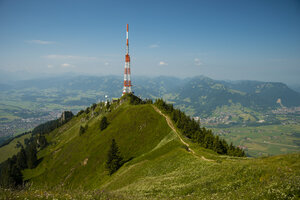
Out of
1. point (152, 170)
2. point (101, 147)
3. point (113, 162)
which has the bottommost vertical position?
point (101, 147)

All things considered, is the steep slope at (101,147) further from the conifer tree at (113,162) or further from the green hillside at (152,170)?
the conifer tree at (113,162)

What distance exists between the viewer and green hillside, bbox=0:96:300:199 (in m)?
17.6

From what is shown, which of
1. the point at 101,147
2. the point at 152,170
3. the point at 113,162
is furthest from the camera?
the point at 101,147

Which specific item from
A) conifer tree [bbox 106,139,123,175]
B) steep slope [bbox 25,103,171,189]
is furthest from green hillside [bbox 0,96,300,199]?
conifer tree [bbox 106,139,123,175]

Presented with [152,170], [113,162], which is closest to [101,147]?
[113,162]

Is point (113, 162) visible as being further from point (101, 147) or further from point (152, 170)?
point (152, 170)

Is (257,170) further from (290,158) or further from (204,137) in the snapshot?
(204,137)

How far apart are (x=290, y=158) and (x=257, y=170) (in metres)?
9.43

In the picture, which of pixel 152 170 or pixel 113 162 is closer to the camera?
pixel 152 170

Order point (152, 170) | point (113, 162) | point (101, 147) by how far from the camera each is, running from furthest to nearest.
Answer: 1. point (101, 147)
2. point (113, 162)
3. point (152, 170)

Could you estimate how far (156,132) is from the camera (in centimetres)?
7444

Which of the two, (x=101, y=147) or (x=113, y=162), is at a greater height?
(x=113, y=162)

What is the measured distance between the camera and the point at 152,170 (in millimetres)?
45531

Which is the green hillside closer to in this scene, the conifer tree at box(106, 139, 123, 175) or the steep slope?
the steep slope
